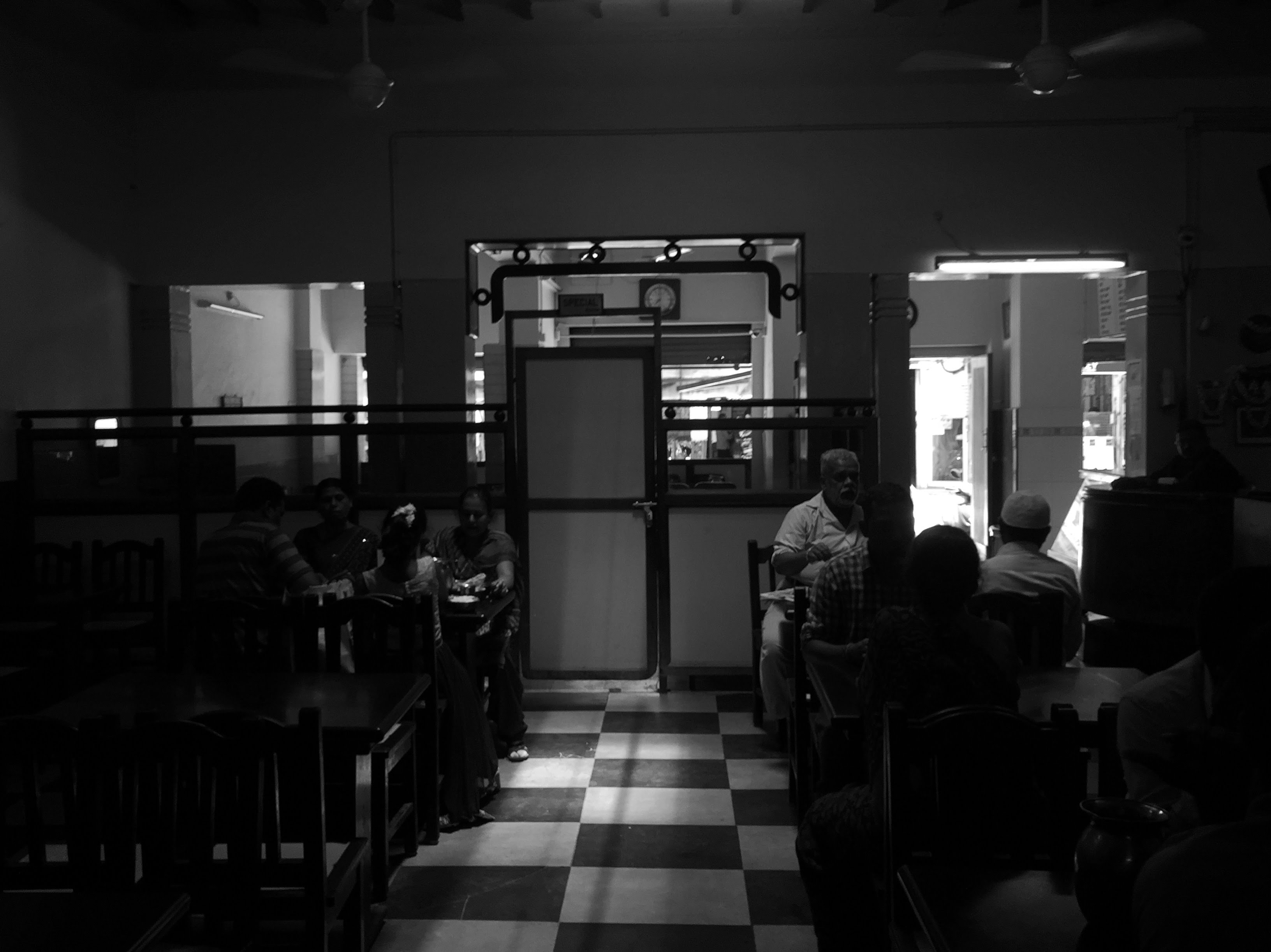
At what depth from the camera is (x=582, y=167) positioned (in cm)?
676

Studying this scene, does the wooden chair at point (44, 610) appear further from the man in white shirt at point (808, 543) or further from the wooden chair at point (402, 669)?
the man in white shirt at point (808, 543)

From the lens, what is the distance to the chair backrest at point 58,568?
5.49 metres

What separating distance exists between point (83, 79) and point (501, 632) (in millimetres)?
4431

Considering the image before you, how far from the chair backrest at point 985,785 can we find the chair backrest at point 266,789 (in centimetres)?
114

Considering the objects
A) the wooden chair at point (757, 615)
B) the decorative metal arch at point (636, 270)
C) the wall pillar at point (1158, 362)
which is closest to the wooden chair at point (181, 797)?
the wooden chair at point (757, 615)

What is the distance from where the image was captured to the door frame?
20.0 feet

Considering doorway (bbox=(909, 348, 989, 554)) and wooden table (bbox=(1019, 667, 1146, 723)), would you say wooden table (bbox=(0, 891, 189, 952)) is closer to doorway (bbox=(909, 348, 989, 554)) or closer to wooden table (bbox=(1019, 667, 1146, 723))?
wooden table (bbox=(1019, 667, 1146, 723))

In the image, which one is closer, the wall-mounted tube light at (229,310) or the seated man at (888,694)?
the seated man at (888,694)

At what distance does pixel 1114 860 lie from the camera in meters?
1.38

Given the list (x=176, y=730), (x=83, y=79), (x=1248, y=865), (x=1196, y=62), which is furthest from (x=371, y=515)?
(x=1196, y=62)

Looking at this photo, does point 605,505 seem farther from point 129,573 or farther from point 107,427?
point 107,427

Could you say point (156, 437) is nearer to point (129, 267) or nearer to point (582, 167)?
point (129, 267)

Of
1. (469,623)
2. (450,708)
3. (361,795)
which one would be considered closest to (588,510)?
(469,623)

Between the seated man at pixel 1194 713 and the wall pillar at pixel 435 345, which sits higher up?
the wall pillar at pixel 435 345
